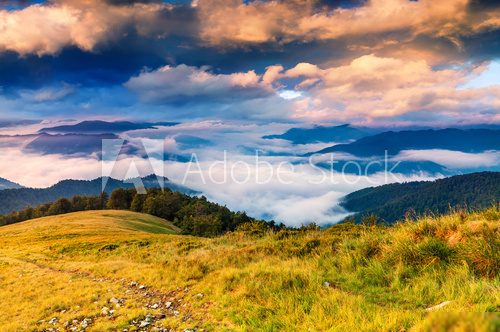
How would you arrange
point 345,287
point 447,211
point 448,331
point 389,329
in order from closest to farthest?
point 448,331, point 389,329, point 345,287, point 447,211

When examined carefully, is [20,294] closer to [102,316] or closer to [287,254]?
[102,316]

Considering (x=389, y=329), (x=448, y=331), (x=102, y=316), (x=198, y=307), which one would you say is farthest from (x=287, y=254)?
(x=448, y=331)

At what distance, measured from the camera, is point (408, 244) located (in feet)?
42.9

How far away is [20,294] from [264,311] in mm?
15953

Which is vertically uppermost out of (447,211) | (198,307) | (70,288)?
(447,211)

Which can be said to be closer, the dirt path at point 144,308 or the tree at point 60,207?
the dirt path at point 144,308

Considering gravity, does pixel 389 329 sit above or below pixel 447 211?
below

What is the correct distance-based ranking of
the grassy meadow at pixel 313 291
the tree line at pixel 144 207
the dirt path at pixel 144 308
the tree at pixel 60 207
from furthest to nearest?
the tree at pixel 60 207 → the tree line at pixel 144 207 → the dirt path at pixel 144 308 → the grassy meadow at pixel 313 291

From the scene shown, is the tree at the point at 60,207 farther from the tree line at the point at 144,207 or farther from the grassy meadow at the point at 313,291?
the grassy meadow at the point at 313,291

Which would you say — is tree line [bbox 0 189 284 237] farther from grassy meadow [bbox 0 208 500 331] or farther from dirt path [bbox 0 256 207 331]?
dirt path [bbox 0 256 207 331]

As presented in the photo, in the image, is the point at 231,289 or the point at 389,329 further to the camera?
the point at 231,289

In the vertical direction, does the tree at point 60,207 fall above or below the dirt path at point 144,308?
below

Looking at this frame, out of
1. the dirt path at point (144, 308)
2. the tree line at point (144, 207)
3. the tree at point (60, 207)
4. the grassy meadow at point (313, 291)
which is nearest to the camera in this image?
the grassy meadow at point (313, 291)

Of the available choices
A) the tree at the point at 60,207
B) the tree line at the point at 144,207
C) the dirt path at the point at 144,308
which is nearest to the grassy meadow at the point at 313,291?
the dirt path at the point at 144,308
